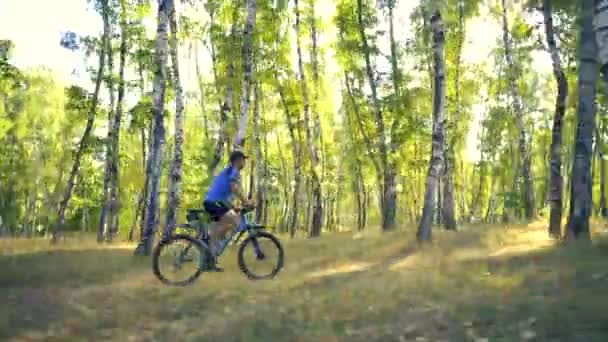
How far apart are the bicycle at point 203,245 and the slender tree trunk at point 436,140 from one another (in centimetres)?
546

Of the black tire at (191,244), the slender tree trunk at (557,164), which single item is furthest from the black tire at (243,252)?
the slender tree trunk at (557,164)

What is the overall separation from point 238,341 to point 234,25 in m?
18.7

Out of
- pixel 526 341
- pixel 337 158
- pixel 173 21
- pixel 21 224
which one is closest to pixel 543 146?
pixel 337 158

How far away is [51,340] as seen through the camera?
239 inches

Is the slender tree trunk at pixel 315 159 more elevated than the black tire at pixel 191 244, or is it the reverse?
the slender tree trunk at pixel 315 159

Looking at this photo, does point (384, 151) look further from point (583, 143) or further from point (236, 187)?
point (236, 187)

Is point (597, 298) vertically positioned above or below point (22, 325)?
above

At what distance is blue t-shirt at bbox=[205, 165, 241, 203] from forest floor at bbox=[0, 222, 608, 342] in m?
1.09

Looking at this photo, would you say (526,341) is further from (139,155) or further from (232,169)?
(139,155)

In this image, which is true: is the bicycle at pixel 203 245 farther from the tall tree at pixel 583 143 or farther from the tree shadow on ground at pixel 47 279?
the tall tree at pixel 583 143

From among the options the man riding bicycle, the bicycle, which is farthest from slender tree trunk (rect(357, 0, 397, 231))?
the man riding bicycle

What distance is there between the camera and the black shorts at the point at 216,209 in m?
9.79

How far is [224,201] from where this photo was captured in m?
9.84

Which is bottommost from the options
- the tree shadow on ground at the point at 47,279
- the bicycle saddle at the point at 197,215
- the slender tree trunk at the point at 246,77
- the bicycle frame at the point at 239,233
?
the tree shadow on ground at the point at 47,279
